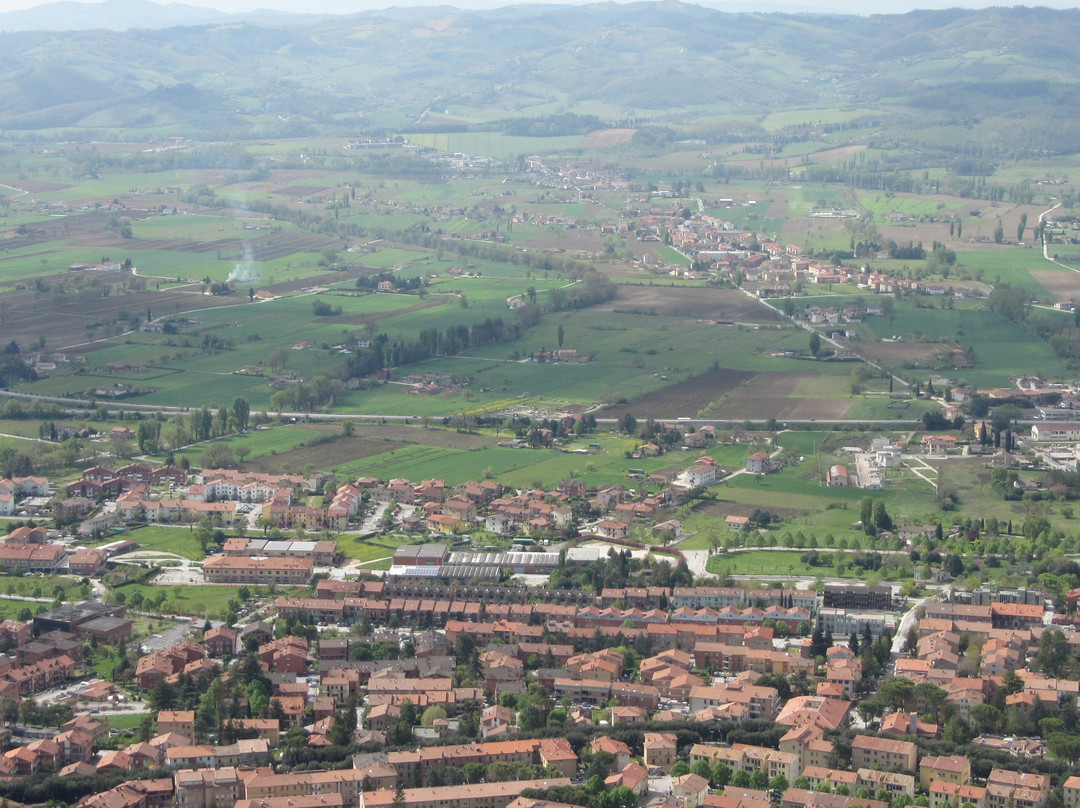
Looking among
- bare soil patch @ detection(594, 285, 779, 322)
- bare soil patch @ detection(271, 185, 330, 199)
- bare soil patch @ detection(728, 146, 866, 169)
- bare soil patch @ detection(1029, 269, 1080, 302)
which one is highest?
bare soil patch @ detection(728, 146, 866, 169)

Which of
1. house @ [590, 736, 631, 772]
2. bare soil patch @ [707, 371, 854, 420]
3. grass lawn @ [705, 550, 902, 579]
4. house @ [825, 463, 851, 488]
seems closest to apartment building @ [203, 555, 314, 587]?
grass lawn @ [705, 550, 902, 579]

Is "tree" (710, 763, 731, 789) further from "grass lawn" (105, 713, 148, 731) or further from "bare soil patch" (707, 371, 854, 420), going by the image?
"bare soil patch" (707, 371, 854, 420)

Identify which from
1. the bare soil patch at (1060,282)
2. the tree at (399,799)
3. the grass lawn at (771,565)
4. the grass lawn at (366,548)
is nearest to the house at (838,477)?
the grass lawn at (771,565)

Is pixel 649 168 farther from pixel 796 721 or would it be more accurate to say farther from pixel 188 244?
pixel 796 721

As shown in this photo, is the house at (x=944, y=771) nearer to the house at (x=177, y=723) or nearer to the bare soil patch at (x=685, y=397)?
the house at (x=177, y=723)

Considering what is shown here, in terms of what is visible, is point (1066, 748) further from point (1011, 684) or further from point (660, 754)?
point (660, 754)

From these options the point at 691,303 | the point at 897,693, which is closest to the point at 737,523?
the point at 897,693
